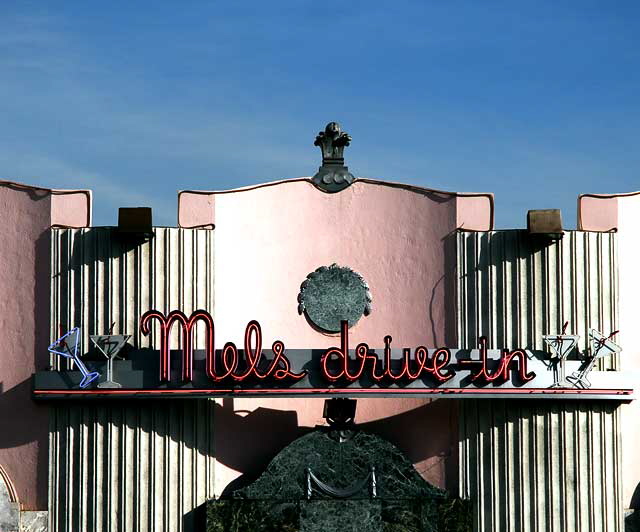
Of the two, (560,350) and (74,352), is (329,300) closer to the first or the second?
(560,350)

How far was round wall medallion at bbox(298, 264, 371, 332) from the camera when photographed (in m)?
37.8

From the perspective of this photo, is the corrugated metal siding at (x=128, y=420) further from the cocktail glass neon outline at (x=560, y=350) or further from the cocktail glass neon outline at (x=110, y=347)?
the cocktail glass neon outline at (x=560, y=350)

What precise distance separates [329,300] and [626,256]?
6.69 metres

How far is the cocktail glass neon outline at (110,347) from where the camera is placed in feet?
120

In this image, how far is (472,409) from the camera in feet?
122

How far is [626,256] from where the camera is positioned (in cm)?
3778

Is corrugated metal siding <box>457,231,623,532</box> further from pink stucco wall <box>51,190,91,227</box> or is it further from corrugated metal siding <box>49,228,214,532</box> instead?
pink stucco wall <box>51,190,91,227</box>

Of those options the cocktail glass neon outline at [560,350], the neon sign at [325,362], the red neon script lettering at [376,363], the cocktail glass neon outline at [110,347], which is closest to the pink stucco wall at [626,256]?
the cocktail glass neon outline at [560,350]

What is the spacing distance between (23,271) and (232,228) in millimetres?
4695

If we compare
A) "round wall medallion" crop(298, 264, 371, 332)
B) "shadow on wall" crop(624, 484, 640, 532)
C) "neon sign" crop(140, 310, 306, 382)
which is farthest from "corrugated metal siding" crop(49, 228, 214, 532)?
A: "shadow on wall" crop(624, 484, 640, 532)

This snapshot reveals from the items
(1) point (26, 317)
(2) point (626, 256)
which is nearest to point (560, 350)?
(2) point (626, 256)

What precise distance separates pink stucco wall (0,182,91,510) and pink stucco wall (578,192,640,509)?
36.9 ft

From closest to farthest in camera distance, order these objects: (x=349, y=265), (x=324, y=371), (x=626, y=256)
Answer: (x=324, y=371) → (x=626, y=256) → (x=349, y=265)

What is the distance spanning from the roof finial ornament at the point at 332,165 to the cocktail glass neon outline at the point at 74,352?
639 centimetres
